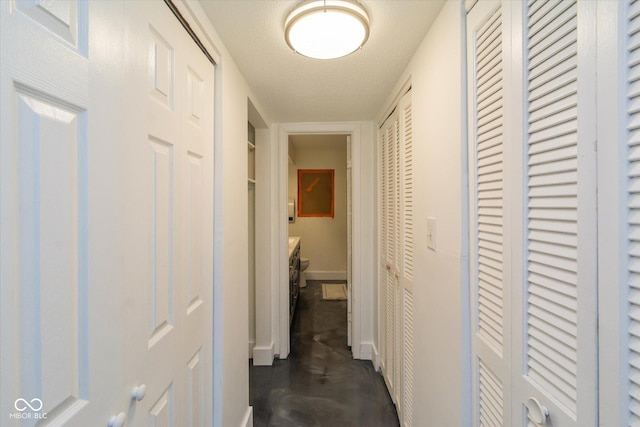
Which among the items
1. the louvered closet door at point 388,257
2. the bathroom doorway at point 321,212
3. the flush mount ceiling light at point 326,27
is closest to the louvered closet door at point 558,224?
the flush mount ceiling light at point 326,27

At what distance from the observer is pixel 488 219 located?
0.88 metres

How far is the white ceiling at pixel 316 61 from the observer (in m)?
1.11

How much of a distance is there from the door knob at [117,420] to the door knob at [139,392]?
0.06m

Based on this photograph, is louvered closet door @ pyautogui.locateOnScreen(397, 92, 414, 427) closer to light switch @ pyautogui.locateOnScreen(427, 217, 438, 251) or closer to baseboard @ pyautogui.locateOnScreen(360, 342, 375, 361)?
light switch @ pyautogui.locateOnScreen(427, 217, 438, 251)

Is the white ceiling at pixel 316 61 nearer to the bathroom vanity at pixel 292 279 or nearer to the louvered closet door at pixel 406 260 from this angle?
the louvered closet door at pixel 406 260

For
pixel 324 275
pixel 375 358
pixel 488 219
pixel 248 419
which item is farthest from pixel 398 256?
pixel 324 275

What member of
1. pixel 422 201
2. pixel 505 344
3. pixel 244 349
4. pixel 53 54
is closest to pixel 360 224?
pixel 422 201

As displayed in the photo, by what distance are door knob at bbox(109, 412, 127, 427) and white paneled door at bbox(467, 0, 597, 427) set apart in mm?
966

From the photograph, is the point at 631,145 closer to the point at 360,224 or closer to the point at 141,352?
the point at 141,352

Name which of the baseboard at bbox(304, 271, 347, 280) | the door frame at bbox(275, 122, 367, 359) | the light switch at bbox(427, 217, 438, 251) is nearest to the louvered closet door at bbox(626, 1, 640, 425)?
the light switch at bbox(427, 217, 438, 251)

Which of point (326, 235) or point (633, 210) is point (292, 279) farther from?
point (633, 210)

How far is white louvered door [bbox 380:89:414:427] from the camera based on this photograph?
5.29ft

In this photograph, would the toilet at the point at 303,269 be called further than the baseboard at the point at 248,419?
Yes

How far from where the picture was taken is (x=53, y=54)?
0.50 meters
